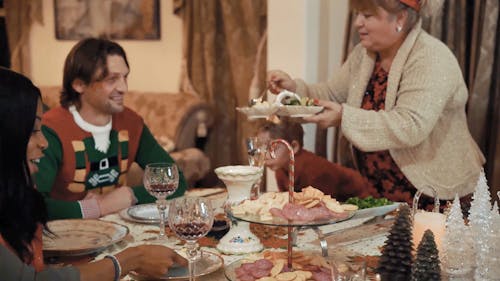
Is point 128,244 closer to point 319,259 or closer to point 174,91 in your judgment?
point 319,259

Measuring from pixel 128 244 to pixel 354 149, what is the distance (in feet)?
4.04

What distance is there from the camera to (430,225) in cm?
151

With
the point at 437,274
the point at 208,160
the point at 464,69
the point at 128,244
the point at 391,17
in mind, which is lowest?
the point at 208,160

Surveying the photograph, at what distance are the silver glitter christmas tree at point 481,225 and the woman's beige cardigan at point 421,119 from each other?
82 centimetres

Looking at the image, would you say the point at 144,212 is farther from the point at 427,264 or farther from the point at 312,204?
the point at 427,264

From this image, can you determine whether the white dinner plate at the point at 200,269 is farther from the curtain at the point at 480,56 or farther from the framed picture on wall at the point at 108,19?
the framed picture on wall at the point at 108,19

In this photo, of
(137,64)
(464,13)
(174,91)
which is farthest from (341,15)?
(137,64)

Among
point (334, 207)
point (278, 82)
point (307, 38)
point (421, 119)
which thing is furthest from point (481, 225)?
point (307, 38)

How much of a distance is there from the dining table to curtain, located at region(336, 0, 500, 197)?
1.39 m

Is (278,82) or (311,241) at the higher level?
(278,82)

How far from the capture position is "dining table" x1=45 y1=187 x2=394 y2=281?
1.67 meters

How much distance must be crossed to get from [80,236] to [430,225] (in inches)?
39.3

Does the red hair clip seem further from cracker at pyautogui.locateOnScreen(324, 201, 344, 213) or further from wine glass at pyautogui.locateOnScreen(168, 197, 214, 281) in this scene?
wine glass at pyautogui.locateOnScreen(168, 197, 214, 281)

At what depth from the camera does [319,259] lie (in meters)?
1.54
